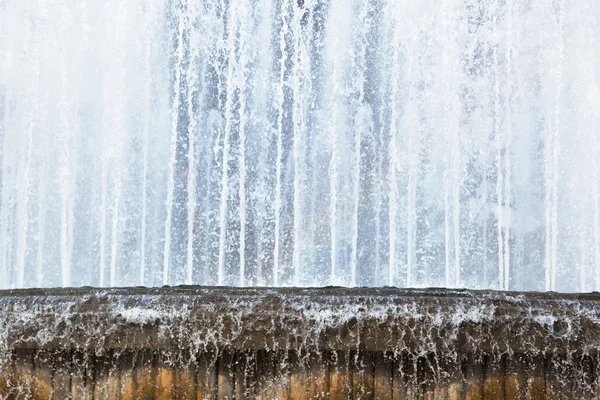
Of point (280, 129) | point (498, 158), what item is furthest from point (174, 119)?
point (498, 158)

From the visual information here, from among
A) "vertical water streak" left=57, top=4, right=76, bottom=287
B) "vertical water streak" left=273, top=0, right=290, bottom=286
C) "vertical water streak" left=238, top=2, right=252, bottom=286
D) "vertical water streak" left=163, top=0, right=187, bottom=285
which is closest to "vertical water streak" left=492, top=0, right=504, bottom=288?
"vertical water streak" left=273, top=0, right=290, bottom=286

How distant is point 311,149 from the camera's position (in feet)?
33.9

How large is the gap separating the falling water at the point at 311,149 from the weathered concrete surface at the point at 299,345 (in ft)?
16.9

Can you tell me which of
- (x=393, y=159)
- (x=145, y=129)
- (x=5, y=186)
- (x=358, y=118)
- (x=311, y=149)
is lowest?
(x=5, y=186)

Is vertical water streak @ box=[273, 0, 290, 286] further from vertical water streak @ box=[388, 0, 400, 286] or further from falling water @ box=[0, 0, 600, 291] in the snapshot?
vertical water streak @ box=[388, 0, 400, 286]

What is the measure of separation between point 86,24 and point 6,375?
6576mm

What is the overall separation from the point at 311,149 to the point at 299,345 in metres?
5.73

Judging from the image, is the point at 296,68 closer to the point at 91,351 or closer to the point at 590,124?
the point at 590,124

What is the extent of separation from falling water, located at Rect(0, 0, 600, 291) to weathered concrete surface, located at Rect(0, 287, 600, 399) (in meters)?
5.14

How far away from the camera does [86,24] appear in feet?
34.7

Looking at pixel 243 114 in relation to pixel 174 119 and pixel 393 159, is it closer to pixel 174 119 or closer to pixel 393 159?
pixel 174 119

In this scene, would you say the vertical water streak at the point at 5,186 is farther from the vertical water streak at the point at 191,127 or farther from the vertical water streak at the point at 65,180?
the vertical water streak at the point at 191,127

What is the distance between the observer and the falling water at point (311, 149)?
33.3 ft

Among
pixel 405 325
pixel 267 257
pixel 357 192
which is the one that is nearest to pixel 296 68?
pixel 357 192
